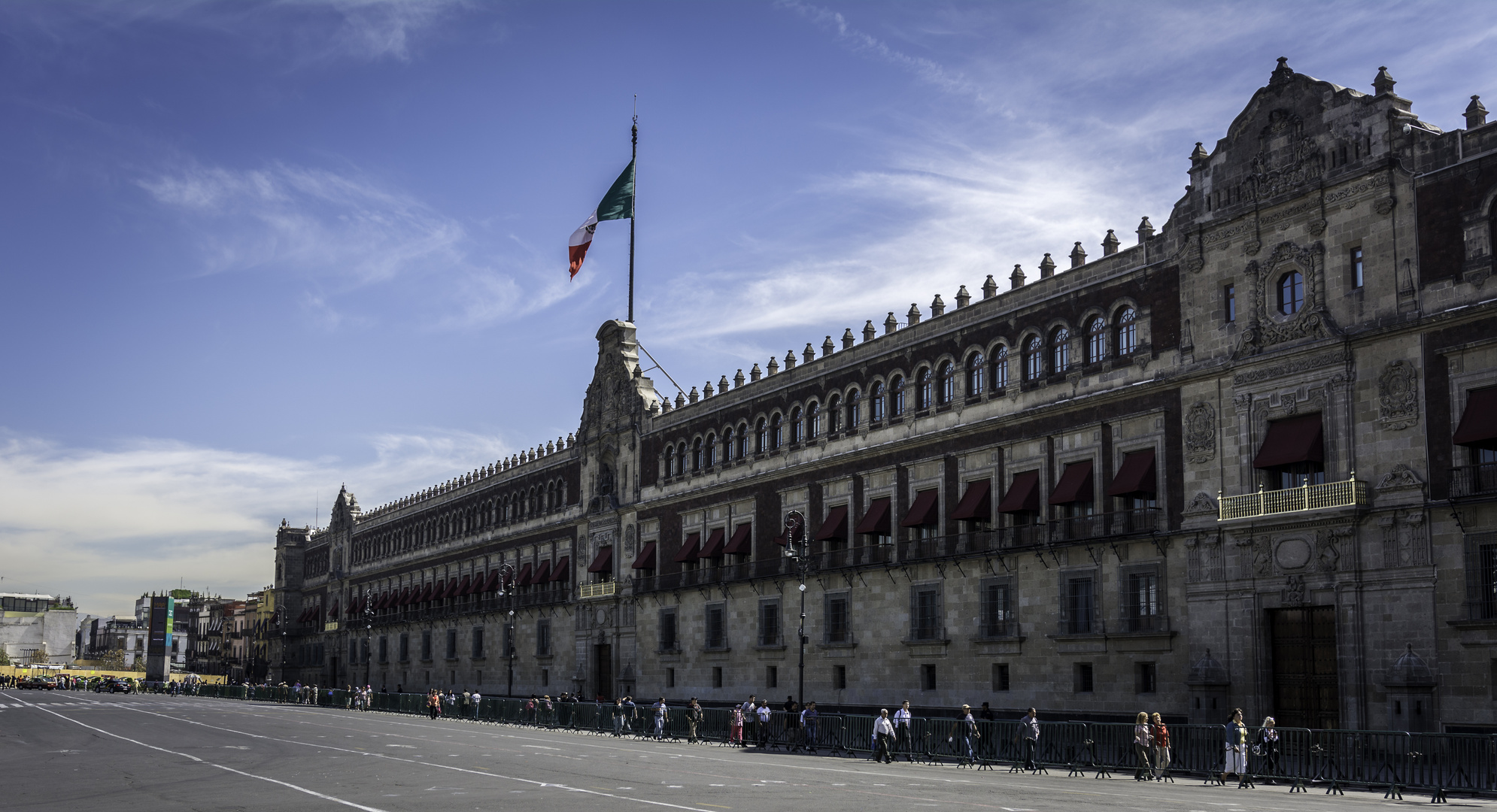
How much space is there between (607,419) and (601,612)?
993 cm

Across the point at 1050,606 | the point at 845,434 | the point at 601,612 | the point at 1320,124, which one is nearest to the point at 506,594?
the point at 601,612

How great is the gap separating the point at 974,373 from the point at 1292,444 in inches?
505

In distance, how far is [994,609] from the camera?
42.8 m

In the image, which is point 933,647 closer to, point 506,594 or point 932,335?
point 932,335

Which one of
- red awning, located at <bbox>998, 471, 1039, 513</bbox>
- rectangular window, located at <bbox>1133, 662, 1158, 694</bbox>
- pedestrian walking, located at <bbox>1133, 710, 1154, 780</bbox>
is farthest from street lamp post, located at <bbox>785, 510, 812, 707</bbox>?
pedestrian walking, located at <bbox>1133, 710, 1154, 780</bbox>

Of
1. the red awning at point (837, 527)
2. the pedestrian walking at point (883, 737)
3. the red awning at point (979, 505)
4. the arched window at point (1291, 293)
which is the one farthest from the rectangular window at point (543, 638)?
the arched window at point (1291, 293)

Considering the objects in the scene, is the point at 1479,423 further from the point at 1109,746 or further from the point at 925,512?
the point at 925,512

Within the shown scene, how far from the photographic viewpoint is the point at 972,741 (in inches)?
1329

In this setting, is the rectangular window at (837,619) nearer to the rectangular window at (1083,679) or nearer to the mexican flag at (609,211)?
the rectangular window at (1083,679)

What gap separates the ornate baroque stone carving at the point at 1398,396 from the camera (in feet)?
104

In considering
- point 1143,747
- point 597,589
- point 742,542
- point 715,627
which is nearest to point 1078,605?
point 1143,747

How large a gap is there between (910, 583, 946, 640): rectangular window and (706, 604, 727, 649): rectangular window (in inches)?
515

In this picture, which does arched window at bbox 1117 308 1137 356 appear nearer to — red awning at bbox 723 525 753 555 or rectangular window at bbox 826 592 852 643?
rectangular window at bbox 826 592 852 643

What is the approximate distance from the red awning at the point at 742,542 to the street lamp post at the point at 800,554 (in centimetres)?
292
